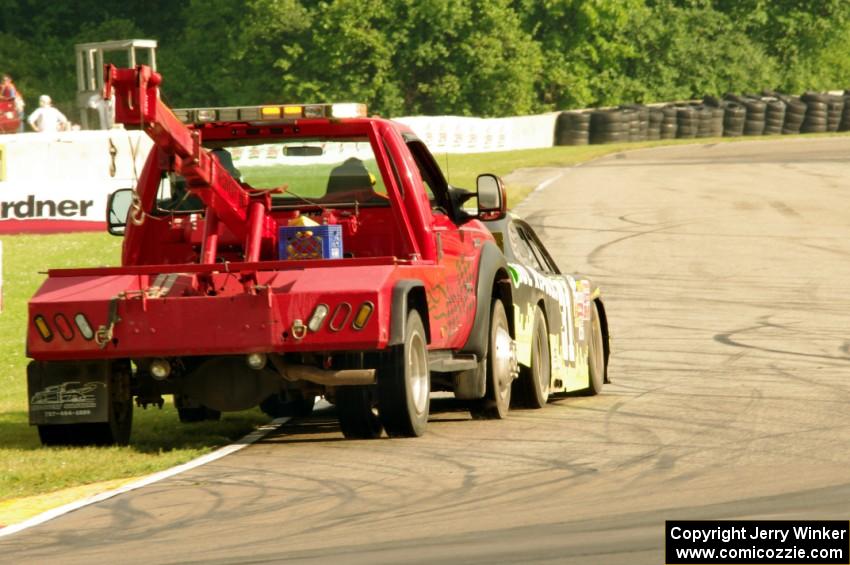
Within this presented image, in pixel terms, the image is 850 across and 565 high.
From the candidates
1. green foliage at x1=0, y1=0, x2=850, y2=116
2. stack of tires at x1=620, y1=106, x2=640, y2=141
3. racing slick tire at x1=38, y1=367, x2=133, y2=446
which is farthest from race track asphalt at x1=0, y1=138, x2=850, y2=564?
green foliage at x1=0, y1=0, x2=850, y2=116

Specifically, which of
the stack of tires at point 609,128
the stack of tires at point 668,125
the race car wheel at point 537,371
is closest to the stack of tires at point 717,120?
the stack of tires at point 668,125

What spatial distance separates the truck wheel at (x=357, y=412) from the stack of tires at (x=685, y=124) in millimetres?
49256

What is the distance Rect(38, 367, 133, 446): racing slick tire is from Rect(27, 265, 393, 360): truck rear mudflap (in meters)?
0.52

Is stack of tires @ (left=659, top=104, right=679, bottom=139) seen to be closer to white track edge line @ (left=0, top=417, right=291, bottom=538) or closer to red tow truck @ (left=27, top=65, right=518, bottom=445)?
red tow truck @ (left=27, top=65, right=518, bottom=445)

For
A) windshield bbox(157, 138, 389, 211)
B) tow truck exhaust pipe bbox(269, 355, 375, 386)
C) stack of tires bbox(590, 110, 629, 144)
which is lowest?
stack of tires bbox(590, 110, 629, 144)

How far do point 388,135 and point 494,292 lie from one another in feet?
4.75

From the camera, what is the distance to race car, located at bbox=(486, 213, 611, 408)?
482 inches

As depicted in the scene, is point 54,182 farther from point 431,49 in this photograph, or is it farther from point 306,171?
point 431,49

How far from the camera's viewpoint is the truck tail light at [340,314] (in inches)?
381

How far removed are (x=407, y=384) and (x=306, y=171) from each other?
1.76 m

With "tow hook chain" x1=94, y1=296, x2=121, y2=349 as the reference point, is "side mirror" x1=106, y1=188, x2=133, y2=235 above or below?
above

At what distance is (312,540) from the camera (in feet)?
23.3

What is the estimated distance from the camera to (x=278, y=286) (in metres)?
9.82

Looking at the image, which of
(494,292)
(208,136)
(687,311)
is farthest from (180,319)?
(687,311)
